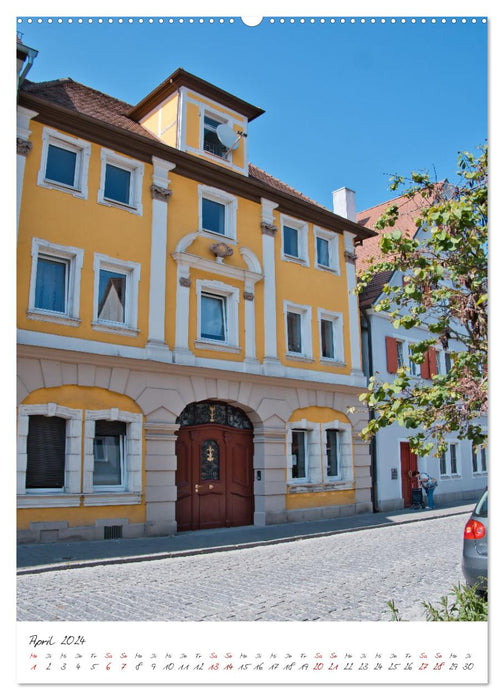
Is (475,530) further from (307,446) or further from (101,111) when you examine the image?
(101,111)

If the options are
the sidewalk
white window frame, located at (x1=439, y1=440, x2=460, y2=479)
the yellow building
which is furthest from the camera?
white window frame, located at (x1=439, y1=440, x2=460, y2=479)

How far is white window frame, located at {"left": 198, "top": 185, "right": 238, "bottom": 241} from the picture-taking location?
14742mm

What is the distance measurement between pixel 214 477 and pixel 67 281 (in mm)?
5528

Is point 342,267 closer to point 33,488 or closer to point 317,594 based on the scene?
point 33,488

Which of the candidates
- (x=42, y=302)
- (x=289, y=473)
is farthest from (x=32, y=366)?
(x=289, y=473)

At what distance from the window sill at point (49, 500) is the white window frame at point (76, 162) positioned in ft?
18.9

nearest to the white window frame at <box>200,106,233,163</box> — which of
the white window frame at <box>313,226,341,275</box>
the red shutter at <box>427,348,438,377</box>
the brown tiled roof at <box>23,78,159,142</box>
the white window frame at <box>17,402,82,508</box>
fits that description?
the brown tiled roof at <box>23,78,159,142</box>

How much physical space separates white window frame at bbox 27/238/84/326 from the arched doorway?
11.4 feet

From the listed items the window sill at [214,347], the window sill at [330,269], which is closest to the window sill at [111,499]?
the window sill at [214,347]

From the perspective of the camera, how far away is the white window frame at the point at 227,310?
46.6ft

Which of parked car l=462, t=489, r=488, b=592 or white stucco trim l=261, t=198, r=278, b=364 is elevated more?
white stucco trim l=261, t=198, r=278, b=364

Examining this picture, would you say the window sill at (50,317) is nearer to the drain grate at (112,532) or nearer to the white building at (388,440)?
the drain grate at (112,532)

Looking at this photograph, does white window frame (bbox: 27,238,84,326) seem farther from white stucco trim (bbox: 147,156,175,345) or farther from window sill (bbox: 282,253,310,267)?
window sill (bbox: 282,253,310,267)
